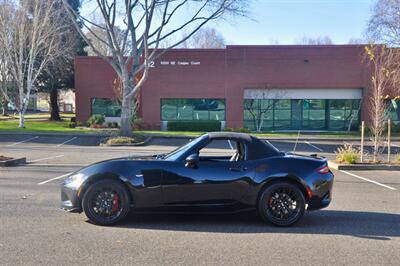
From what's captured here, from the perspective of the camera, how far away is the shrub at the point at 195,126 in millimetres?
36719

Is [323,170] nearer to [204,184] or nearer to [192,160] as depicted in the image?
[204,184]

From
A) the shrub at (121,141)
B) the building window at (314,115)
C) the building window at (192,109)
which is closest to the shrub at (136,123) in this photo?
the building window at (192,109)

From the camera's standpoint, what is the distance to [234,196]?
22.6 ft

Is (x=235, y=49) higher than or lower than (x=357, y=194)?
higher

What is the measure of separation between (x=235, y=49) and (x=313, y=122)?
29.4 ft

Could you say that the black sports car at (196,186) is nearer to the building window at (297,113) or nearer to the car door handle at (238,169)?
the car door handle at (238,169)

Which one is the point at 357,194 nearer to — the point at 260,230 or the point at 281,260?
the point at 260,230

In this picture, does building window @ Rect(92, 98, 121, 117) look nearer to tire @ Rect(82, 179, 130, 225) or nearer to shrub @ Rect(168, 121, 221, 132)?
shrub @ Rect(168, 121, 221, 132)

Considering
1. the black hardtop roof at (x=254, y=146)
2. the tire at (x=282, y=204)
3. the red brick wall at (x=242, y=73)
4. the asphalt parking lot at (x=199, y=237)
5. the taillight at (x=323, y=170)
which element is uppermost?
the red brick wall at (x=242, y=73)

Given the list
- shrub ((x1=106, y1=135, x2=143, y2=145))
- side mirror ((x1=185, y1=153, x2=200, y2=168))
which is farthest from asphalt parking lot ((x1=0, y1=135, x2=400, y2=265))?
shrub ((x1=106, y1=135, x2=143, y2=145))

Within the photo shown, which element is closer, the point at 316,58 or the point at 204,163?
the point at 204,163

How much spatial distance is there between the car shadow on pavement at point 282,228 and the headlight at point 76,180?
0.87m

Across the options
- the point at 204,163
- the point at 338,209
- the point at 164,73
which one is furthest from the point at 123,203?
the point at 164,73

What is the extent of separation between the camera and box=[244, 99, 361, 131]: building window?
37750mm
